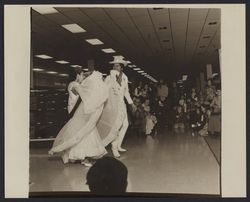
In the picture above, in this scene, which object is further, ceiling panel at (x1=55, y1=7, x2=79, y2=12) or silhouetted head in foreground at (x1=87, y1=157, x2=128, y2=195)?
ceiling panel at (x1=55, y1=7, x2=79, y2=12)

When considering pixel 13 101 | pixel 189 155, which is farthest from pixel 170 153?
pixel 13 101

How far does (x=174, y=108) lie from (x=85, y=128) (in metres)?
0.73

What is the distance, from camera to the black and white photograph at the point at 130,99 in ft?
11.1

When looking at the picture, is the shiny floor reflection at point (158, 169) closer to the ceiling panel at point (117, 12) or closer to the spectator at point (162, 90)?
the spectator at point (162, 90)

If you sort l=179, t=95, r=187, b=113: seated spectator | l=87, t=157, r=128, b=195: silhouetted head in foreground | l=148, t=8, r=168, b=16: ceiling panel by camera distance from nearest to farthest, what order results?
1. l=87, t=157, r=128, b=195: silhouetted head in foreground
2. l=148, t=8, r=168, b=16: ceiling panel
3. l=179, t=95, r=187, b=113: seated spectator

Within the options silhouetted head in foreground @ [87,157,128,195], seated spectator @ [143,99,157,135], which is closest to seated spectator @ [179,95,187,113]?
seated spectator @ [143,99,157,135]

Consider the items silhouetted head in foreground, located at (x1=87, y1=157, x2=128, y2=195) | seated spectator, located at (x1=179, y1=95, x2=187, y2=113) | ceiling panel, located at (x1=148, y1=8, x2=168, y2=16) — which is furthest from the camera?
seated spectator, located at (x1=179, y1=95, x2=187, y2=113)

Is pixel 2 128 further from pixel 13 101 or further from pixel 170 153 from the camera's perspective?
pixel 170 153

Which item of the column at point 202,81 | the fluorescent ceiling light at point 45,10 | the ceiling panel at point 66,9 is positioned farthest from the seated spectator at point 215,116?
the fluorescent ceiling light at point 45,10

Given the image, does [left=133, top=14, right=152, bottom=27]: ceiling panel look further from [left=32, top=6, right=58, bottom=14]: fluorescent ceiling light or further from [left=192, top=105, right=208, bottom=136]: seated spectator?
[left=192, top=105, right=208, bottom=136]: seated spectator

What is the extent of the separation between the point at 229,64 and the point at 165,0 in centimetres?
71

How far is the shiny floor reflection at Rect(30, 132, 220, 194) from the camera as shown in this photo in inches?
134

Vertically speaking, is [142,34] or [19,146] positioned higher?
[142,34]

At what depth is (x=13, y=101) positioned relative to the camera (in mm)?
3406
